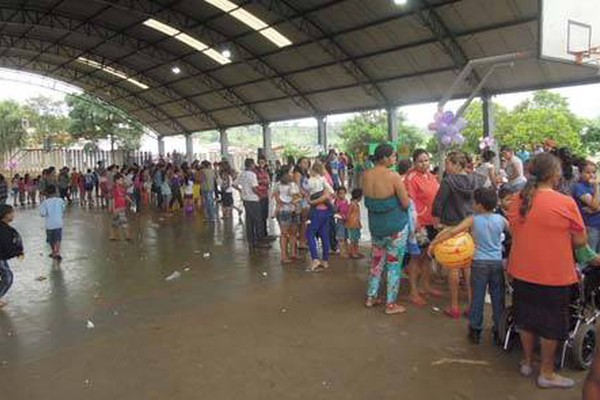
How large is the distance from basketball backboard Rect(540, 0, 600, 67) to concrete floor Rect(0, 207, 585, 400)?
6.47 metres

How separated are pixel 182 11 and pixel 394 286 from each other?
60.7 feet

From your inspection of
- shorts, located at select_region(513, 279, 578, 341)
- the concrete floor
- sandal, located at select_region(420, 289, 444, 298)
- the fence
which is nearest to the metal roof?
the fence

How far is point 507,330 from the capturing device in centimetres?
436

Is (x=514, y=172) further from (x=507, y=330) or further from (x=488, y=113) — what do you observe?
(x=488, y=113)

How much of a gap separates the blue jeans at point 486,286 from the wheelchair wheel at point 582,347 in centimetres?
65

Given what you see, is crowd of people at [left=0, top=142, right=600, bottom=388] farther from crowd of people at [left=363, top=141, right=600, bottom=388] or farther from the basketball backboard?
the basketball backboard

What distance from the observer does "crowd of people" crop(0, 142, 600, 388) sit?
3.69m

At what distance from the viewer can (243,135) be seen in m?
74.9

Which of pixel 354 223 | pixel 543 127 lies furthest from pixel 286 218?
pixel 543 127

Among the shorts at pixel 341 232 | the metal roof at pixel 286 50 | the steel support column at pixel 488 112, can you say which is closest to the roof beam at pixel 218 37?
the metal roof at pixel 286 50

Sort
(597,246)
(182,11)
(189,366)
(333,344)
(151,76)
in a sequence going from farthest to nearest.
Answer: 1. (151,76)
2. (182,11)
3. (597,246)
4. (333,344)
5. (189,366)

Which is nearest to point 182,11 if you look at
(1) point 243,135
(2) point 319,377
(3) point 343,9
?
(3) point 343,9

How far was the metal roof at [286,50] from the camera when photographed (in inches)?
656

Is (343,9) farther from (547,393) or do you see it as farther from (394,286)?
(547,393)
